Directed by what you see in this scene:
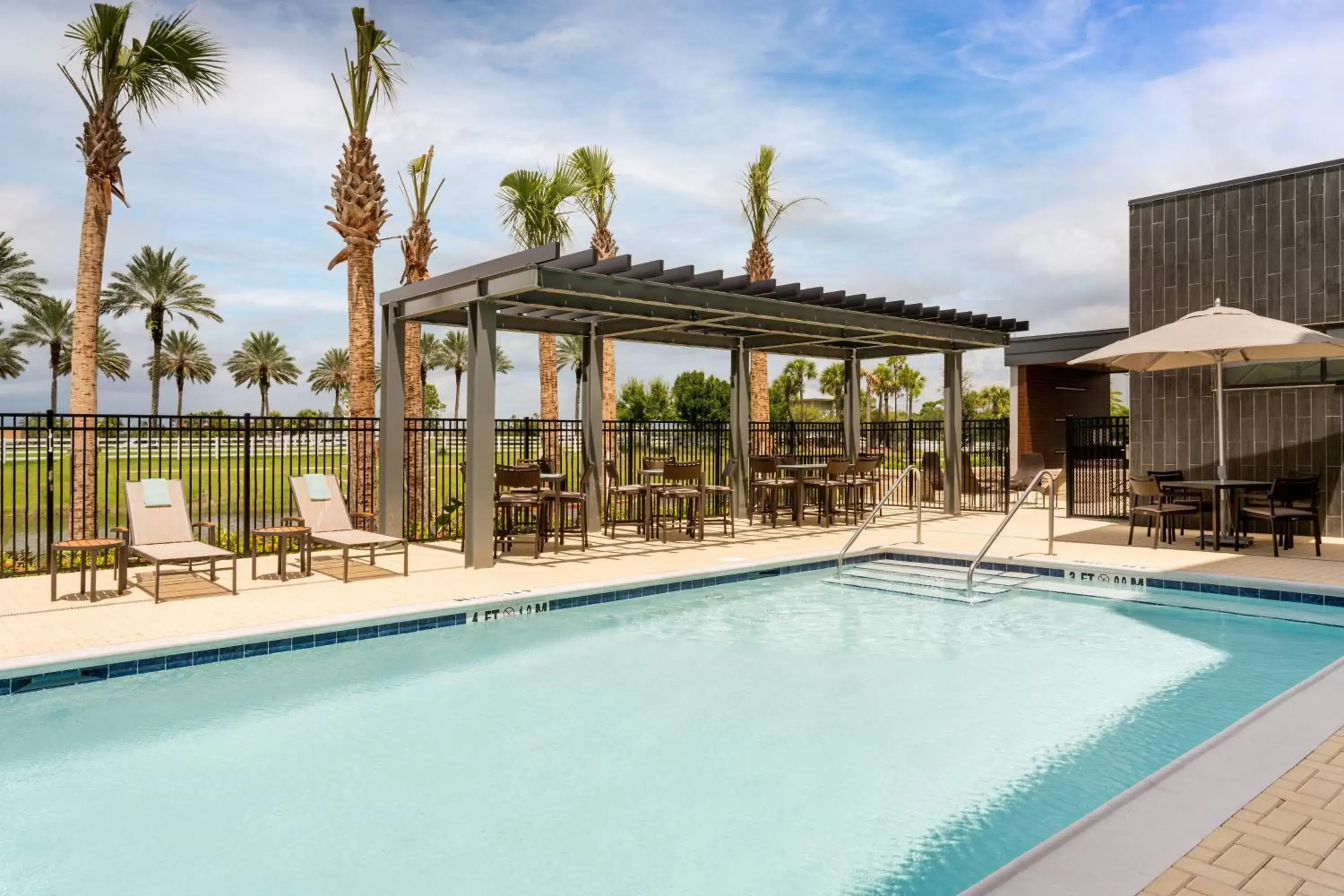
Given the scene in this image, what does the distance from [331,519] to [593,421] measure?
13.3ft

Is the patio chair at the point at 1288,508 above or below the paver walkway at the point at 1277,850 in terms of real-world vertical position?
above

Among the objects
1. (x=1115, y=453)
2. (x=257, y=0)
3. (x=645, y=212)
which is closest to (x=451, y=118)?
(x=257, y=0)

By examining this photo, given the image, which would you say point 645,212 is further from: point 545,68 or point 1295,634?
point 1295,634

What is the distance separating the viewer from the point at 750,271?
19.8m

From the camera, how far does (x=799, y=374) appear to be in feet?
Answer: 238

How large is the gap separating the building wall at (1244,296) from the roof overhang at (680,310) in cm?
250

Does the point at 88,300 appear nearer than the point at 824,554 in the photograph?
No

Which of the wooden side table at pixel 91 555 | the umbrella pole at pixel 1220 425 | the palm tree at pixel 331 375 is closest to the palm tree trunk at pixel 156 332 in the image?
the palm tree at pixel 331 375

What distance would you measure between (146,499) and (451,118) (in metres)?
10.4

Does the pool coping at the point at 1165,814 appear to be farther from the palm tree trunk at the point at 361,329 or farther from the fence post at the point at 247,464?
the palm tree trunk at the point at 361,329

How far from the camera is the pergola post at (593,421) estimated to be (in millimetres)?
11680

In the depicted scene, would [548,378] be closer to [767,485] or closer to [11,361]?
[767,485]

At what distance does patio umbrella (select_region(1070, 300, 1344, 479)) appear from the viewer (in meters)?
8.81

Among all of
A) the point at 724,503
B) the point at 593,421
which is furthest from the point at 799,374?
the point at 593,421
